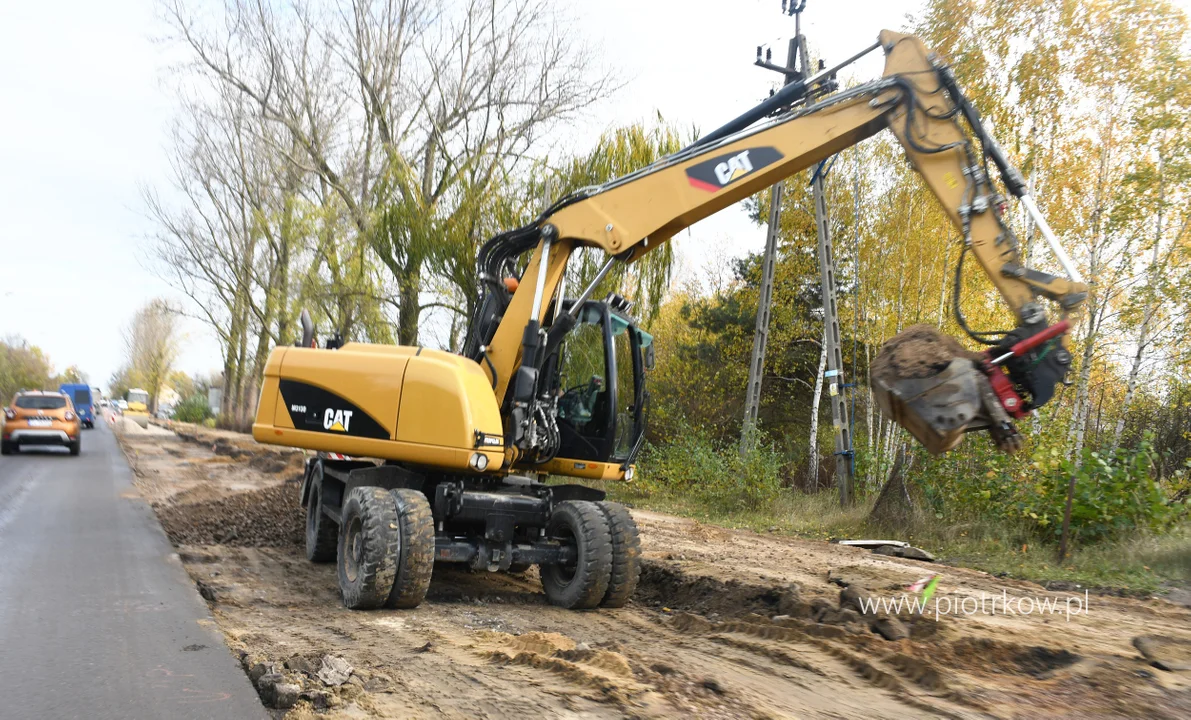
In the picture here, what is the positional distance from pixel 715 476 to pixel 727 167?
32.6 ft

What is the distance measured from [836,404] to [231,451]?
20.5 meters

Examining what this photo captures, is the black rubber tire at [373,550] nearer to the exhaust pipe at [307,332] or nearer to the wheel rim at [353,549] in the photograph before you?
the wheel rim at [353,549]

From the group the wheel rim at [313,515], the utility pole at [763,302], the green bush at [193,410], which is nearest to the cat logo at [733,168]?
the wheel rim at [313,515]

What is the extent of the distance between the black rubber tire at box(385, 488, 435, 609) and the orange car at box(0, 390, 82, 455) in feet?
72.0

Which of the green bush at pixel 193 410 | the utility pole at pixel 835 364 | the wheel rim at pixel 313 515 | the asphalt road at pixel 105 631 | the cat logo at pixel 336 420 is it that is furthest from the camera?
the green bush at pixel 193 410

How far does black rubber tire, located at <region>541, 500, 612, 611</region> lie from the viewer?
727 centimetres

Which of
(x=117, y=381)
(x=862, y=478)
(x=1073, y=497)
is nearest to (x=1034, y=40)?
(x=862, y=478)

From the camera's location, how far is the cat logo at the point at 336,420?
7520 millimetres

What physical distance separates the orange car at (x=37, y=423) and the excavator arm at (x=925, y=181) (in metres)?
21.2

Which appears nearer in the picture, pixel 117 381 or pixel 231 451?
pixel 231 451

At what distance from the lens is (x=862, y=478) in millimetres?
14867

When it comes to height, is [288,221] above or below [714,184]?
above

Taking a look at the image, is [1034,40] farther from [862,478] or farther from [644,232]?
[644,232]

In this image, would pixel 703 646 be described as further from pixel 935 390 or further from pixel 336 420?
pixel 336 420
